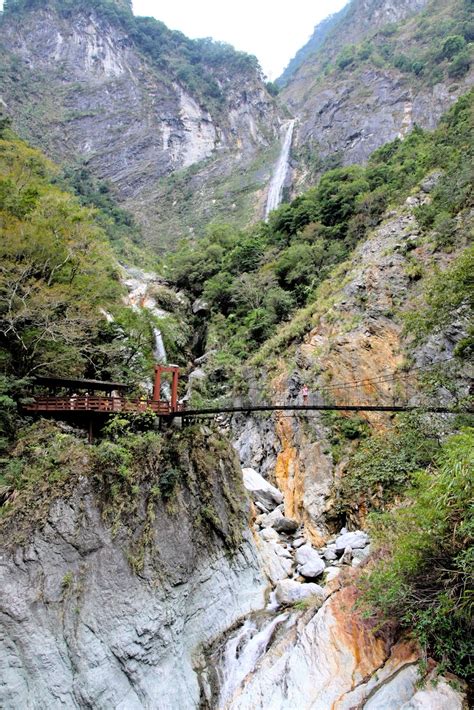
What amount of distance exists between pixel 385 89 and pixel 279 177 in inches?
555

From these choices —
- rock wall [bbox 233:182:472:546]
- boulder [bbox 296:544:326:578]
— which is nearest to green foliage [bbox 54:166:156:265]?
rock wall [bbox 233:182:472:546]

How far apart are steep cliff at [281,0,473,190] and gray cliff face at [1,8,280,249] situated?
21.9 ft

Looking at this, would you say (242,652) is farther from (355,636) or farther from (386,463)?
(386,463)

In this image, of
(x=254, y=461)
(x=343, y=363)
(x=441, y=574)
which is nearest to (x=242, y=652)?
(x=441, y=574)

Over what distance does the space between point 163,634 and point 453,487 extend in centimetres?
646

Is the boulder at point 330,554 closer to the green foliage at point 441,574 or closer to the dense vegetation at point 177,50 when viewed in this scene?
the green foliage at point 441,574

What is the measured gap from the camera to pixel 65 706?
693 cm

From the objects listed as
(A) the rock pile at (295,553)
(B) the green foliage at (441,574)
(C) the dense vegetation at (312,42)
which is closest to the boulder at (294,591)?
(A) the rock pile at (295,553)

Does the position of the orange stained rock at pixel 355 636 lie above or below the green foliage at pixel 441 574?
below

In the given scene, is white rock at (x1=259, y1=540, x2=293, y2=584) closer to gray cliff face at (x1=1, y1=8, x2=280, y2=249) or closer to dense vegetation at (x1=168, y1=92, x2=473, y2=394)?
dense vegetation at (x1=168, y1=92, x2=473, y2=394)

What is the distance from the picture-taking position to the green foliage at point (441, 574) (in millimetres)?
4961

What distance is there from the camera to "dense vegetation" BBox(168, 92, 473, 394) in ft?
59.3

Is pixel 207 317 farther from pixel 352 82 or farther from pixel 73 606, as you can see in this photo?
pixel 352 82

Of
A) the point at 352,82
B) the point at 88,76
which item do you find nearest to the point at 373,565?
the point at 352,82
